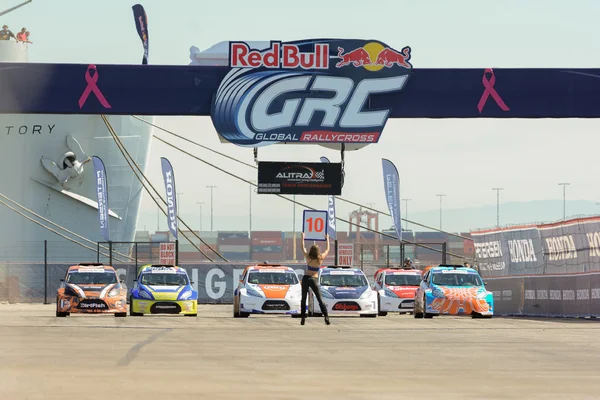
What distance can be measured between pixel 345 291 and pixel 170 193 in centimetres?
1774

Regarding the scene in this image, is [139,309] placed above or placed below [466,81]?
below

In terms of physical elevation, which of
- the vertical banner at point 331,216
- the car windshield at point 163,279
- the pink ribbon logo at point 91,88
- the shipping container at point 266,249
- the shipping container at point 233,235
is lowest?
the shipping container at point 266,249

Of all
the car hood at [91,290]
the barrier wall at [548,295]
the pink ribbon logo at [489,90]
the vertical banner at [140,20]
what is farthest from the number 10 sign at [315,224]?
the pink ribbon logo at [489,90]

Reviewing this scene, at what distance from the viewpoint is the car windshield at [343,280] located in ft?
101

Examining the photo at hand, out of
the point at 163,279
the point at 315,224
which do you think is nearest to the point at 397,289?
the point at 315,224

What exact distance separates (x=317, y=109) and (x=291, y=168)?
3.48 metres

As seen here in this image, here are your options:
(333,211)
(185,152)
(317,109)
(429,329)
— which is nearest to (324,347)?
(429,329)

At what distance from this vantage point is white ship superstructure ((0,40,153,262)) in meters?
53.4

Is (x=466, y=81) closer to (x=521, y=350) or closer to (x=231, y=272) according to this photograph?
(x=521, y=350)

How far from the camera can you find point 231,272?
153 ft

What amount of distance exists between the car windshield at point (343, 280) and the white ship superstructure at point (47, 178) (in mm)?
25088

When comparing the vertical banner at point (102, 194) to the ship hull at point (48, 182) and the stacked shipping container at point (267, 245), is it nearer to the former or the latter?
the ship hull at point (48, 182)

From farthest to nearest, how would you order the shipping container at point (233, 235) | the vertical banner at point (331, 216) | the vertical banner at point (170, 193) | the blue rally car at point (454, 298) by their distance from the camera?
1. the shipping container at point (233, 235)
2. the vertical banner at point (170, 193)
3. the vertical banner at point (331, 216)
4. the blue rally car at point (454, 298)

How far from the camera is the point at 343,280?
3100 cm
